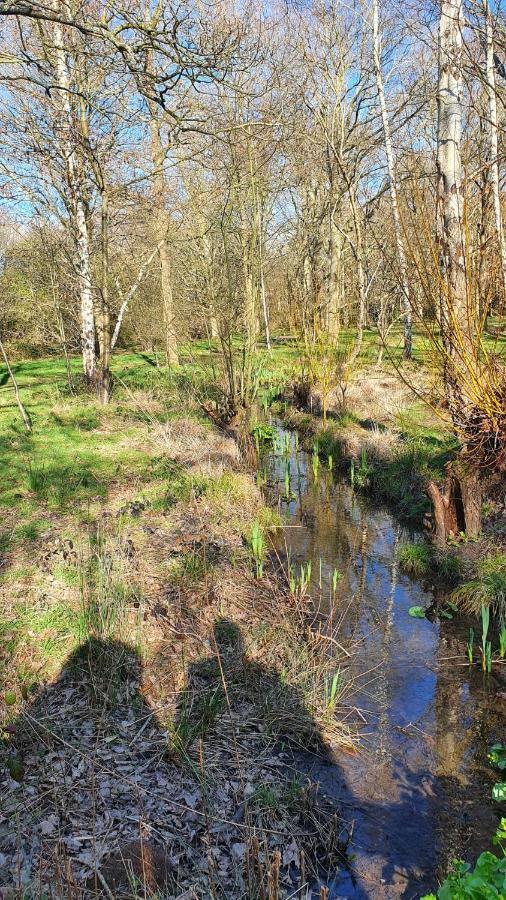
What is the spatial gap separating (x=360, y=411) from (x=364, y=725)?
803 cm

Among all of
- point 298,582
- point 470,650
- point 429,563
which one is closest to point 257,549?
point 298,582

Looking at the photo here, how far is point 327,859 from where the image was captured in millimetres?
3391

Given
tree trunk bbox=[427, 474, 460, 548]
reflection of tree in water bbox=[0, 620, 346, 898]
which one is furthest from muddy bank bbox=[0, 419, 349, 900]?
tree trunk bbox=[427, 474, 460, 548]

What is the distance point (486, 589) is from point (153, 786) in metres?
3.57

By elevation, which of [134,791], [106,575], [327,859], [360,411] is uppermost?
[360,411]

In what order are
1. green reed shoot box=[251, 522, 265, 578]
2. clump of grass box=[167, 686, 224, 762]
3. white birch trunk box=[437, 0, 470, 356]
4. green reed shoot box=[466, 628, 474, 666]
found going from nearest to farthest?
clump of grass box=[167, 686, 224, 762] → green reed shoot box=[466, 628, 474, 666] → white birch trunk box=[437, 0, 470, 356] → green reed shoot box=[251, 522, 265, 578]

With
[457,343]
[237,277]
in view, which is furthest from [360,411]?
[457,343]

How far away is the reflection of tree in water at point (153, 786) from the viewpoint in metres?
3.07

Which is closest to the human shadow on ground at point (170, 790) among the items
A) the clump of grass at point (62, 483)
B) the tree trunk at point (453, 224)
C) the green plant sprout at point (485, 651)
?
the green plant sprout at point (485, 651)

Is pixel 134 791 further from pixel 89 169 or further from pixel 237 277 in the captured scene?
pixel 89 169

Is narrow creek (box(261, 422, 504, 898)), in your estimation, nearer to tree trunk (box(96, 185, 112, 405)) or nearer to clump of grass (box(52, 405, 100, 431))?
clump of grass (box(52, 405, 100, 431))

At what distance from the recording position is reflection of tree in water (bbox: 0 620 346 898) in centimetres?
307

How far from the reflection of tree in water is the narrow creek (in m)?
0.25

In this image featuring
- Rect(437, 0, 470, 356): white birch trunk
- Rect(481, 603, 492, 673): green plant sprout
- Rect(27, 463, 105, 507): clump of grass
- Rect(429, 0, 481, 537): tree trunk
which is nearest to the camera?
Rect(481, 603, 492, 673): green plant sprout
